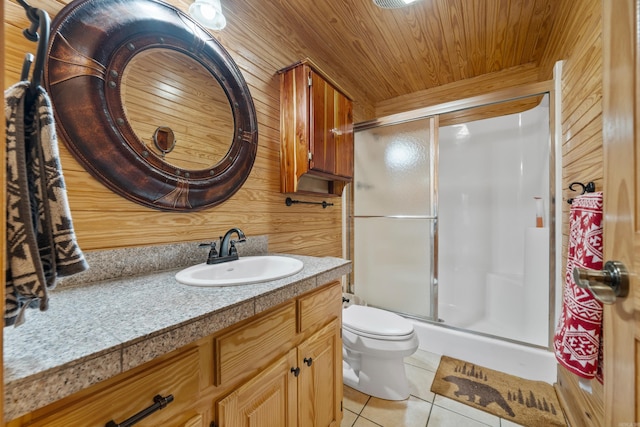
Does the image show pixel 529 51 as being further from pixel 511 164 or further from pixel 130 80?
pixel 130 80

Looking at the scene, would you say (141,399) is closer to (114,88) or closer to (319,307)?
(319,307)

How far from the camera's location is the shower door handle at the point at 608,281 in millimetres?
480

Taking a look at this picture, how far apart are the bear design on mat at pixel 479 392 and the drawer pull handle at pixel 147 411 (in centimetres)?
167

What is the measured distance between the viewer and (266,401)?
0.77 m

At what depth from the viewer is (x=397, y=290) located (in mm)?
2305

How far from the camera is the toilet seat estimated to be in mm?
1435

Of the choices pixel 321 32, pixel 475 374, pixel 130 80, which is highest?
pixel 321 32

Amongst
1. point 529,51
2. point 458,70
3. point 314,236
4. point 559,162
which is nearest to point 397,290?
point 314,236

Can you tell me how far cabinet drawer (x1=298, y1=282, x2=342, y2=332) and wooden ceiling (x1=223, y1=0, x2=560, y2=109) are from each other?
154 cm

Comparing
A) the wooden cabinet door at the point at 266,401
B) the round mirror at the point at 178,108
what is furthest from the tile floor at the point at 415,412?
the round mirror at the point at 178,108

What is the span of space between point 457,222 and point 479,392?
151cm

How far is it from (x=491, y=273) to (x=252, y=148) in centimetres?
242

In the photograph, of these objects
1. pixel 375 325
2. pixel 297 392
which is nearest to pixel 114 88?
pixel 297 392

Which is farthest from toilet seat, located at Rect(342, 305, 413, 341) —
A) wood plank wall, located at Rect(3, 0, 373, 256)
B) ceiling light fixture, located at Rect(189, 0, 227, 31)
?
ceiling light fixture, located at Rect(189, 0, 227, 31)
